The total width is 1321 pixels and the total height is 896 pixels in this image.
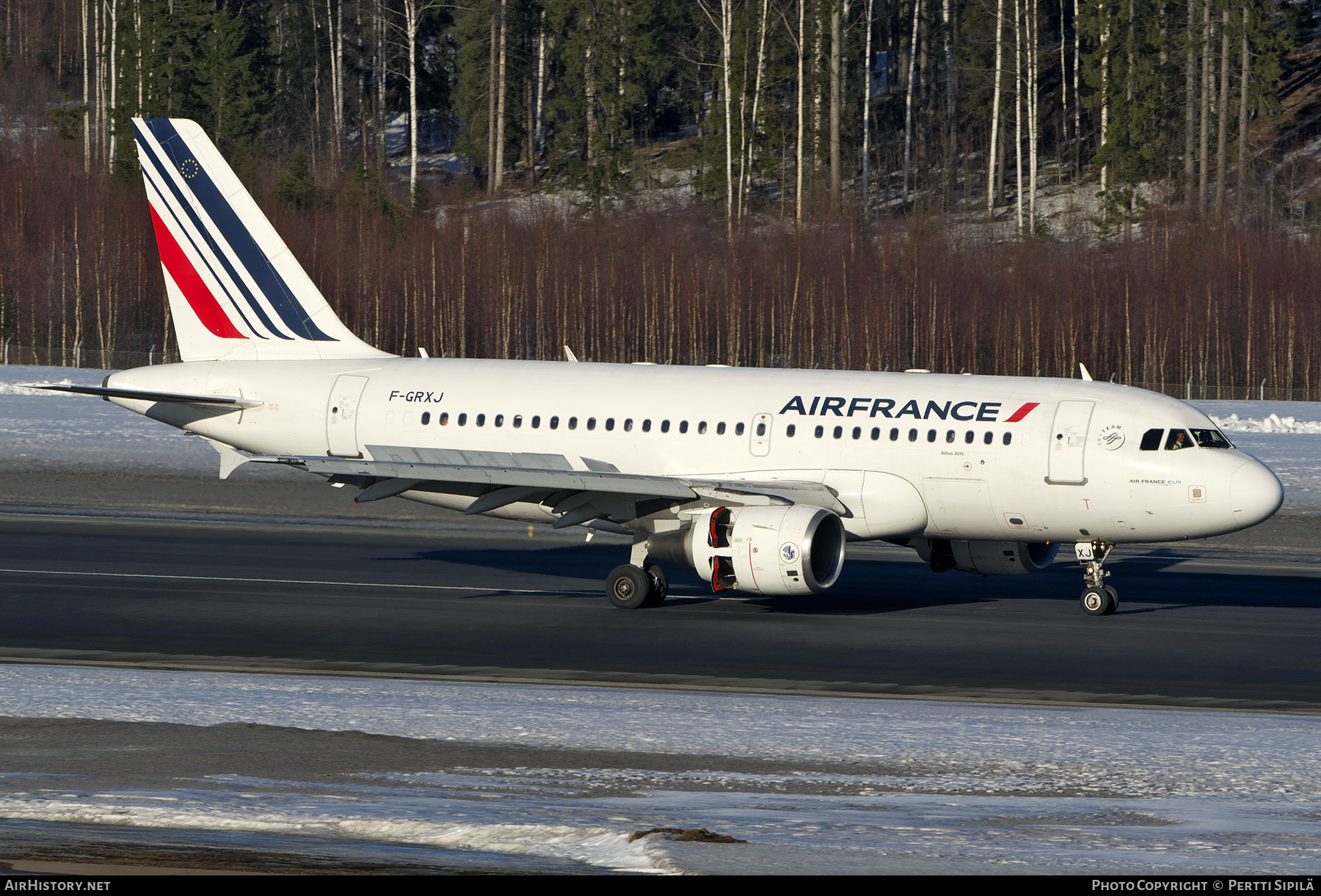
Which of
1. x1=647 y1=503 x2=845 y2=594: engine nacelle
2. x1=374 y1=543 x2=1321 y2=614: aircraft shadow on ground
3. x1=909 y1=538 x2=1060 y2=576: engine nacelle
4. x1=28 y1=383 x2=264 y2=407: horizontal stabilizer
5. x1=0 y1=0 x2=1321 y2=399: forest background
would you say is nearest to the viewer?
x1=647 y1=503 x2=845 y2=594: engine nacelle

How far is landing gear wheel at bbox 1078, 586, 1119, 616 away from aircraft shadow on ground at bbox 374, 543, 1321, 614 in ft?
2.08

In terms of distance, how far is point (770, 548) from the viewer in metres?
23.3

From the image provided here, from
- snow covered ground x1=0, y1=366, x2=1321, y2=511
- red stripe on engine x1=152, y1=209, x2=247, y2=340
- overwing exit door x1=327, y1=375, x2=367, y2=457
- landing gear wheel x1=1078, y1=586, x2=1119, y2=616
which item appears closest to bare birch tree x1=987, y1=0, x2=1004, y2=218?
snow covered ground x1=0, y1=366, x2=1321, y2=511

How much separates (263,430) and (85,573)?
13.3ft

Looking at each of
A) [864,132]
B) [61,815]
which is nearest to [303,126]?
[864,132]

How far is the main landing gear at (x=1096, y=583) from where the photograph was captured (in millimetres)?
24406

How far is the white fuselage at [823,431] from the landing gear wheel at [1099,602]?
2.96 feet

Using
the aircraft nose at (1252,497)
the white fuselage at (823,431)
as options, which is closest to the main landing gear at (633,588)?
the white fuselage at (823,431)

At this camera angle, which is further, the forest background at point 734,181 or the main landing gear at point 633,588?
the forest background at point 734,181

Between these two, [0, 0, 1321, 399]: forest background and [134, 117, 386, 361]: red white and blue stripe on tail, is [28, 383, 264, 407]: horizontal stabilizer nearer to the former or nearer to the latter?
[134, 117, 386, 361]: red white and blue stripe on tail

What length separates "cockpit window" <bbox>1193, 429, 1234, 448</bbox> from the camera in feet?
79.2

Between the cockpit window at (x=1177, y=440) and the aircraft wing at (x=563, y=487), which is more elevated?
the cockpit window at (x=1177, y=440)

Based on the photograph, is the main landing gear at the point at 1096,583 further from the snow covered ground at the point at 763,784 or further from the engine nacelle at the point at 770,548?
the snow covered ground at the point at 763,784

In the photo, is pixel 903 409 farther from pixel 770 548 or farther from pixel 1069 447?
pixel 770 548
